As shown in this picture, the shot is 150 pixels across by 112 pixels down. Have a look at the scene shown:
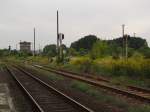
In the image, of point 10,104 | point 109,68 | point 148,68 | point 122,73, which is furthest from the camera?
point 109,68

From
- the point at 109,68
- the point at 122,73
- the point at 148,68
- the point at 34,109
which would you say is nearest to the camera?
the point at 34,109

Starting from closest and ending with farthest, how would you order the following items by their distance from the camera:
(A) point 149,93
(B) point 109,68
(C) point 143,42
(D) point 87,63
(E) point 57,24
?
(A) point 149,93 → (B) point 109,68 → (D) point 87,63 → (E) point 57,24 → (C) point 143,42

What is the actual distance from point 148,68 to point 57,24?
1613 inches

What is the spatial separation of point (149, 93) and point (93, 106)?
17.7ft

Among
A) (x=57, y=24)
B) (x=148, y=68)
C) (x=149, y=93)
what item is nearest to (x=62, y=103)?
(x=149, y=93)

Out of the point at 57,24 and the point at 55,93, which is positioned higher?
the point at 57,24

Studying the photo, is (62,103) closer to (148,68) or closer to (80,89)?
(80,89)

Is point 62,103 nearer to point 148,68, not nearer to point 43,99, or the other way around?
point 43,99

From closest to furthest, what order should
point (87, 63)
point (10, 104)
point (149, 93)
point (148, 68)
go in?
point (10, 104)
point (149, 93)
point (148, 68)
point (87, 63)

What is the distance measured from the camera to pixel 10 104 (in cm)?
1481

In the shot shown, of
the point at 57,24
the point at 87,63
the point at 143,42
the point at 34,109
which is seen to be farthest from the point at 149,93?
the point at 143,42

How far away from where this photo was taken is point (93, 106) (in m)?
14.0

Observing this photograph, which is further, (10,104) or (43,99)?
(43,99)

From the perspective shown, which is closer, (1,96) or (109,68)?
(1,96)
